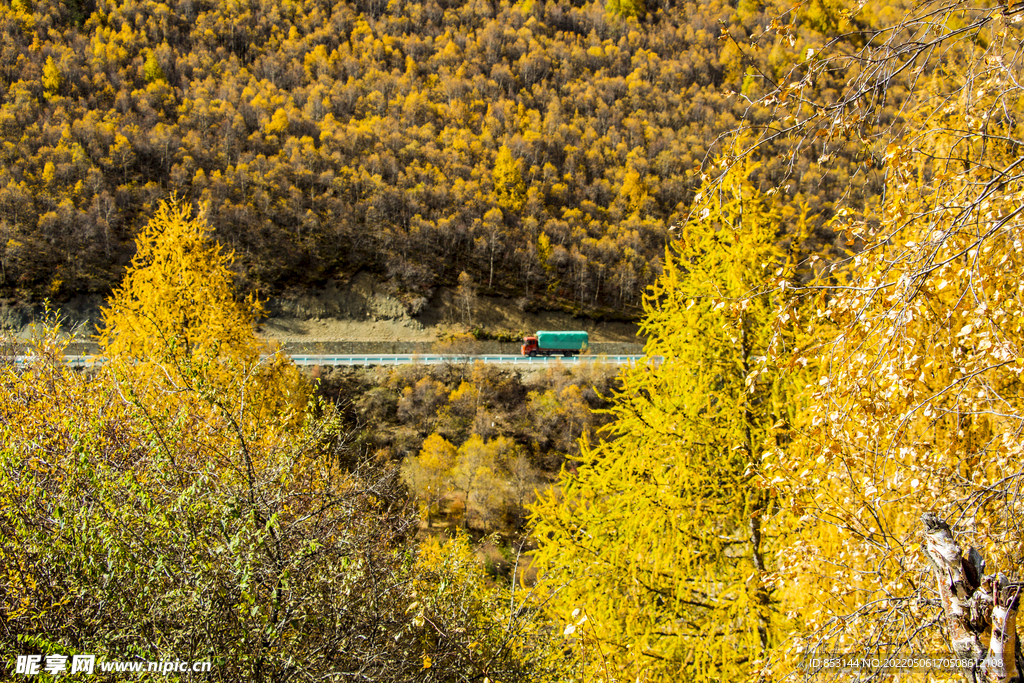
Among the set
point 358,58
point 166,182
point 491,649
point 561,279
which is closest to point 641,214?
point 561,279

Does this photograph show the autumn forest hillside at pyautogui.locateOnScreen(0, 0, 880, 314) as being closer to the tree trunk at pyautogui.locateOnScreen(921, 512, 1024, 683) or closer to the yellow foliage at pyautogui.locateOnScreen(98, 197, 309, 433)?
the yellow foliage at pyautogui.locateOnScreen(98, 197, 309, 433)

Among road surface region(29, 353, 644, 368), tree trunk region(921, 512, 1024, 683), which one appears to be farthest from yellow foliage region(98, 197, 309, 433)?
road surface region(29, 353, 644, 368)

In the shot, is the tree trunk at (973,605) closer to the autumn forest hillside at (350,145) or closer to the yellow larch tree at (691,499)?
the yellow larch tree at (691,499)

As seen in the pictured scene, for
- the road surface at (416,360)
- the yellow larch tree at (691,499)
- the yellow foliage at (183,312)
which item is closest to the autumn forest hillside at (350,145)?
the road surface at (416,360)

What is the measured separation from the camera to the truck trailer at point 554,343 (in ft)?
127

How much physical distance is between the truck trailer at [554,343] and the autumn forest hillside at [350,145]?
1025cm

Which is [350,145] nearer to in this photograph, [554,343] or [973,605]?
[554,343]

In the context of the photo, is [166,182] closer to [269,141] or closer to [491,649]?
[269,141]

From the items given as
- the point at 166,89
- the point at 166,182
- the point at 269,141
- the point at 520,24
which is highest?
the point at 520,24

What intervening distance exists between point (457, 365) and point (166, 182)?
116ft

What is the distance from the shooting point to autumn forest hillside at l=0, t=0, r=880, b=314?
147ft

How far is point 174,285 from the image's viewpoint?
1016cm

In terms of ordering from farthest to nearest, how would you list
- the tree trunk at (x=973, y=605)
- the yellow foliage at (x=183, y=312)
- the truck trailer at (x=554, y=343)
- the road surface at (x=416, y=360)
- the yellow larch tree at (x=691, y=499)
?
the truck trailer at (x=554, y=343) < the road surface at (x=416, y=360) < the yellow foliage at (x=183, y=312) < the yellow larch tree at (x=691, y=499) < the tree trunk at (x=973, y=605)

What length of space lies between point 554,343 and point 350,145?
35670 millimetres
